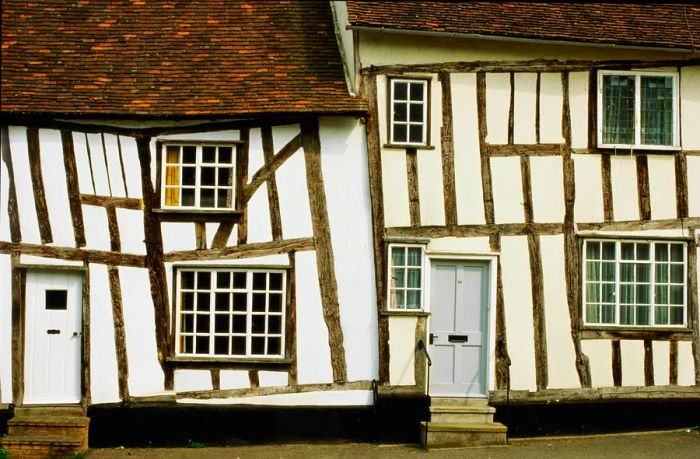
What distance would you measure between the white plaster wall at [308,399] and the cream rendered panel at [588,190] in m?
4.31

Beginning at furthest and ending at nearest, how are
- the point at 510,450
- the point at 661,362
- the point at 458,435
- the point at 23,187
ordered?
the point at 661,362
the point at 23,187
the point at 458,435
the point at 510,450

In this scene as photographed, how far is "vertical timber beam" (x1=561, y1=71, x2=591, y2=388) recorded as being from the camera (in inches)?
567

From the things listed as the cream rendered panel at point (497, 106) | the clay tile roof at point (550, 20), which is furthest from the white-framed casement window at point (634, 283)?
the clay tile roof at point (550, 20)

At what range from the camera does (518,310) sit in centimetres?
1431

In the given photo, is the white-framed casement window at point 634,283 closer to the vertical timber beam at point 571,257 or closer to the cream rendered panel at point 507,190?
the vertical timber beam at point 571,257

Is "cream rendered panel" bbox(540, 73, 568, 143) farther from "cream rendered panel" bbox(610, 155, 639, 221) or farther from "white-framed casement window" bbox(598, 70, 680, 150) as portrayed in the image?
"cream rendered panel" bbox(610, 155, 639, 221)

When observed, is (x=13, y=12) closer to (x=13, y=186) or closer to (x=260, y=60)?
(x=13, y=186)

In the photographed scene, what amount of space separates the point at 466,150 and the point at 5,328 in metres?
7.54

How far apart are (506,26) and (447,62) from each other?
40.4 inches

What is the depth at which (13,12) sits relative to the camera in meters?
15.9

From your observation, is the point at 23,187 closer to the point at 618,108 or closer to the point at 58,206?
the point at 58,206

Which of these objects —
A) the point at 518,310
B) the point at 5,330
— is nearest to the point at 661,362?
the point at 518,310

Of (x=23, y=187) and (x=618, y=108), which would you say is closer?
(x=23, y=187)

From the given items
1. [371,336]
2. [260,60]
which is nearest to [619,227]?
[371,336]
